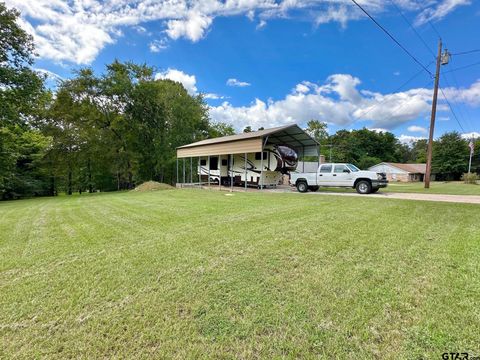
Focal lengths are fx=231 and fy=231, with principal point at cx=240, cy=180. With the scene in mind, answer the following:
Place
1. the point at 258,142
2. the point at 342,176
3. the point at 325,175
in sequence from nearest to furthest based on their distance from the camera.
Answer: the point at 342,176, the point at 325,175, the point at 258,142

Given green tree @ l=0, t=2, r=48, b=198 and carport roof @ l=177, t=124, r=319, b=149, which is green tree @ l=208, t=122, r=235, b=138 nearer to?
carport roof @ l=177, t=124, r=319, b=149

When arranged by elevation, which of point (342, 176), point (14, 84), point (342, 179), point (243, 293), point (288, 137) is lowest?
point (243, 293)

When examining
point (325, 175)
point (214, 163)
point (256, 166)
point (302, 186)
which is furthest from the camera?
point (214, 163)

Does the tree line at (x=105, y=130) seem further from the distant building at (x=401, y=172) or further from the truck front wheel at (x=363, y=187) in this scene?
the distant building at (x=401, y=172)

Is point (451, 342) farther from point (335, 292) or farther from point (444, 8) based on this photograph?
point (444, 8)

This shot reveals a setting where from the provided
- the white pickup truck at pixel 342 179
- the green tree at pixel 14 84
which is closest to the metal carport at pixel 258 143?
the white pickup truck at pixel 342 179

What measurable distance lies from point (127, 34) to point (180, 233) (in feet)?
58.2

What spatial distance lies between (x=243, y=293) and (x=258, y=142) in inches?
464

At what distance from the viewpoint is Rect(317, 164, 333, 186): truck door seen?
13125 mm

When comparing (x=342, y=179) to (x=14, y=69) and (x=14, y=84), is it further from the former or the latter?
(x=14, y=69)

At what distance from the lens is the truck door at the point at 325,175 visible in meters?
13.1

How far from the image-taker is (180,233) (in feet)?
15.9

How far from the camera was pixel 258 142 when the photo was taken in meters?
13.8

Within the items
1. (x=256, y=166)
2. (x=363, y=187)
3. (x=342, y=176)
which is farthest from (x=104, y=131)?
(x=363, y=187)
